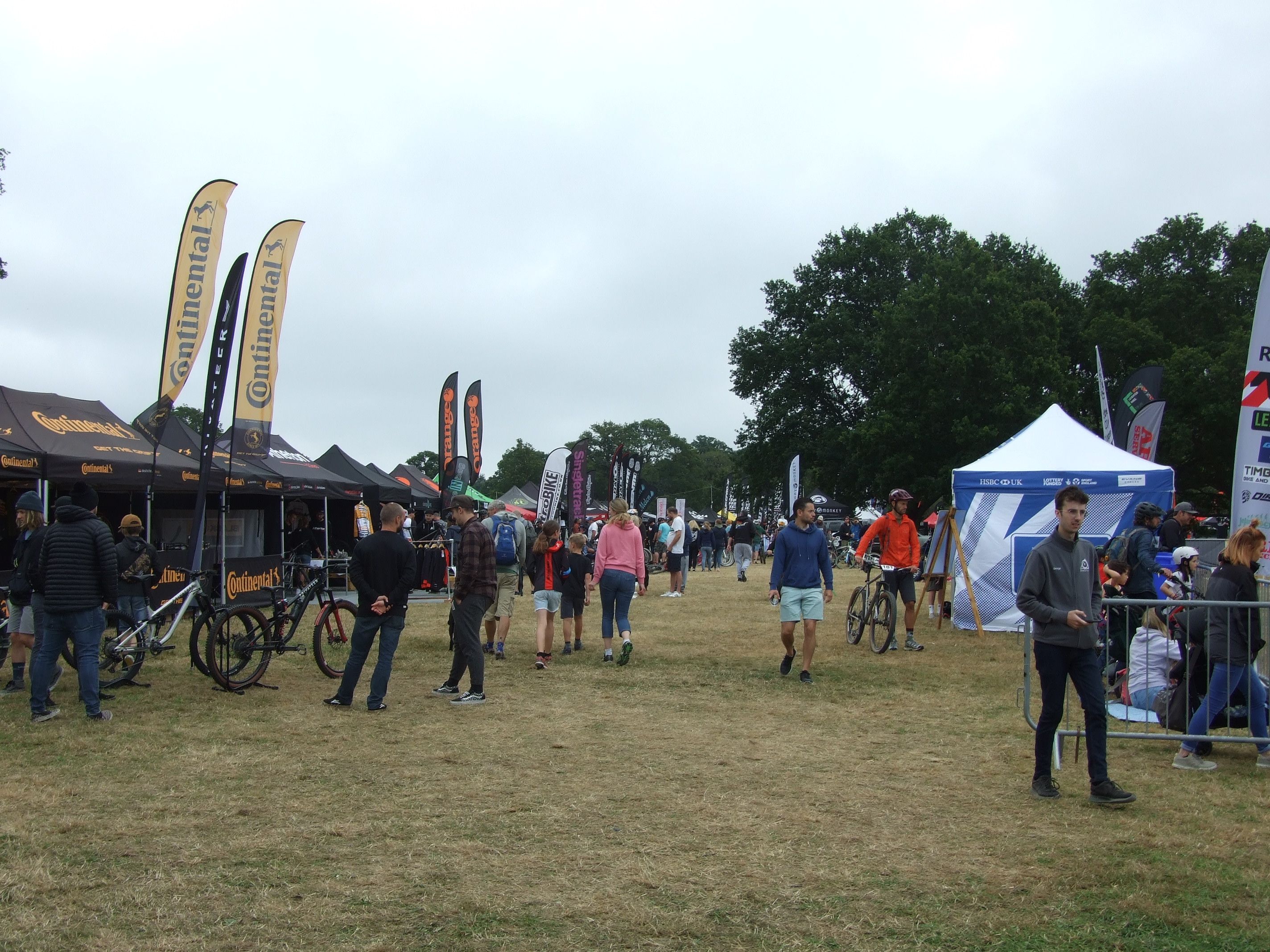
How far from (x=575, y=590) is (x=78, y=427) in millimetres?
8829

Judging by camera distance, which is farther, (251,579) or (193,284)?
(251,579)

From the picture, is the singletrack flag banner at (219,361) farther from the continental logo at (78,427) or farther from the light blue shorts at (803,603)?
the light blue shorts at (803,603)

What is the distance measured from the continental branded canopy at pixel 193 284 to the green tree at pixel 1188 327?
3679 centimetres

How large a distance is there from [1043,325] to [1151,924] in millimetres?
41739

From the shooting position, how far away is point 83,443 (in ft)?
49.9

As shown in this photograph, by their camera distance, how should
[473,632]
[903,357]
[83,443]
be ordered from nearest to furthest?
[473,632]
[83,443]
[903,357]

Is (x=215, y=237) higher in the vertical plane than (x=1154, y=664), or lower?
higher

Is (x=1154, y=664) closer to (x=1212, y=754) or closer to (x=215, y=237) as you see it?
(x=1212, y=754)

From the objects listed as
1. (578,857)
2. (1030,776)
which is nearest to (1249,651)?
(1030,776)

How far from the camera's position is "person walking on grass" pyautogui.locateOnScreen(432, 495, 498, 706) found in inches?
348

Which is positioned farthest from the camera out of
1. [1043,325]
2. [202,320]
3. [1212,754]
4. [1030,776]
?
[1043,325]

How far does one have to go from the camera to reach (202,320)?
1294cm

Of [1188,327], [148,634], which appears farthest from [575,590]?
[1188,327]

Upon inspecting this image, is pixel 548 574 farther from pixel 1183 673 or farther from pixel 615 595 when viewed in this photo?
pixel 1183 673
